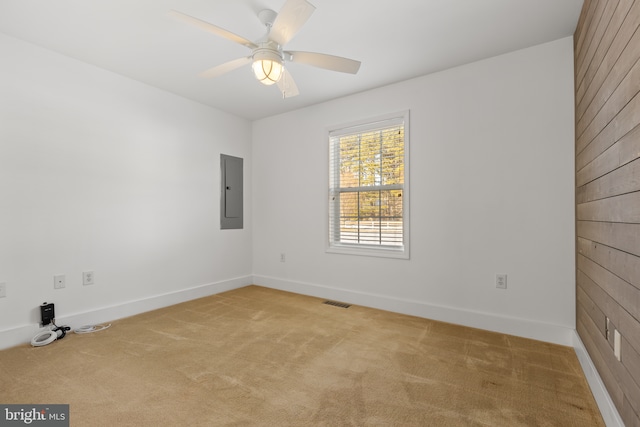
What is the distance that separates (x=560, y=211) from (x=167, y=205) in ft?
12.6

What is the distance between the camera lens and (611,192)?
150 cm

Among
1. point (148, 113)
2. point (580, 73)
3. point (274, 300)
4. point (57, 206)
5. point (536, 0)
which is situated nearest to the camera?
point (536, 0)

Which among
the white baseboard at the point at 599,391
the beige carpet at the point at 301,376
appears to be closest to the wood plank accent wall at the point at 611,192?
the white baseboard at the point at 599,391

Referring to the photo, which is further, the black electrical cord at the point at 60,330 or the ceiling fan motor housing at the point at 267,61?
the black electrical cord at the point at 60,330

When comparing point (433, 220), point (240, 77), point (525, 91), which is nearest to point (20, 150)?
point (240, 77)

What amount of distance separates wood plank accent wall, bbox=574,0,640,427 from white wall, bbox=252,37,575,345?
0.87 ft

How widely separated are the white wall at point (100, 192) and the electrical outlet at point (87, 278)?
0.13 ft

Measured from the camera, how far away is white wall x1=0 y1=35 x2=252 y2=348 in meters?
2.44

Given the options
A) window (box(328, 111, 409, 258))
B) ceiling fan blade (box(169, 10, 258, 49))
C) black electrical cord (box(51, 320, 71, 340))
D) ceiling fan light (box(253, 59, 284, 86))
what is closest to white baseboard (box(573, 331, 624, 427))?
window (box(328, 111, 409, 258))

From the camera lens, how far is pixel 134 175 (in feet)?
10.5

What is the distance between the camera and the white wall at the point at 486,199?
8.02 ft

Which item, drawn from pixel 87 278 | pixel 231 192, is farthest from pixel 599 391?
pixel 231 192

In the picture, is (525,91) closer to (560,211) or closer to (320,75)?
(560,211)

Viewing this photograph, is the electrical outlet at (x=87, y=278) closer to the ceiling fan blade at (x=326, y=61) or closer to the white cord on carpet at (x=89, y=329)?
the white cord on carpet at (x=89, y=329)
